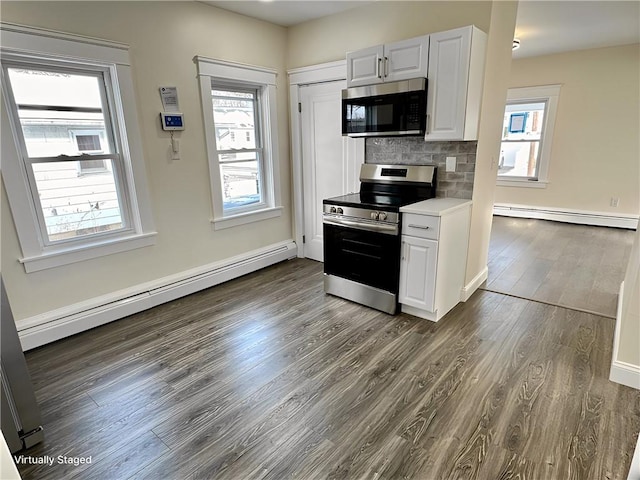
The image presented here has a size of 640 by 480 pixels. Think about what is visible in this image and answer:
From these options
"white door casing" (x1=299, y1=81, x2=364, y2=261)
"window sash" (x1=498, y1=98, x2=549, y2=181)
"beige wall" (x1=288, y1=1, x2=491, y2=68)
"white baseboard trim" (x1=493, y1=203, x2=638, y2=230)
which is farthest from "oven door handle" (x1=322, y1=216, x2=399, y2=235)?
"white baseboard trim" (x1=493, y1=203, x2=638, y2=230)

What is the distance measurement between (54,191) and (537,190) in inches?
271

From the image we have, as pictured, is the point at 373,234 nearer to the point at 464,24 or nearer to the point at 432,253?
the point at 432,253

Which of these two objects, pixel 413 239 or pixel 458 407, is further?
pixel 413 239

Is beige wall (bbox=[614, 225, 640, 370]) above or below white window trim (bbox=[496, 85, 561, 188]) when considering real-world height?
below

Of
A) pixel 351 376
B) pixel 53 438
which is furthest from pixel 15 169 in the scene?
pixel 351 376

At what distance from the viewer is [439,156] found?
122 inches

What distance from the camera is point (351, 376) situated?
2.22 metres

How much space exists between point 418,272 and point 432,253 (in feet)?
0.68

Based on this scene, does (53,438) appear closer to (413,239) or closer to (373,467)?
(373,467)

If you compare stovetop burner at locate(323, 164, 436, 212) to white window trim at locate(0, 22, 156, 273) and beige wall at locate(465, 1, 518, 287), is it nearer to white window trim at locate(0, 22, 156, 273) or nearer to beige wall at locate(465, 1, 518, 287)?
beige wall at locate(465, 1, 518, 287)

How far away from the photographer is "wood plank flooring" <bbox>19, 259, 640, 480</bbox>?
1.63 metres

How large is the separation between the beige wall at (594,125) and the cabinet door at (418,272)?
4765 mm

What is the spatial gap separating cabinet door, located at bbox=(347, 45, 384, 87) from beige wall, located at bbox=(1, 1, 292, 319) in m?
1.13

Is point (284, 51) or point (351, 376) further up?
point (284, 51)
